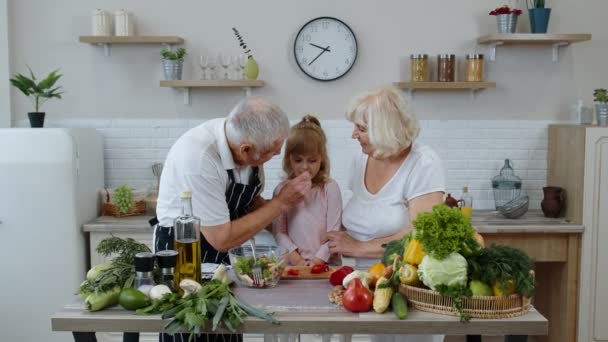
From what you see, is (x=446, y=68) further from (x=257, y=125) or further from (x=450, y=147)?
(x=257, y=125)

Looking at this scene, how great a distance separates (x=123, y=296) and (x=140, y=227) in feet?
7.06

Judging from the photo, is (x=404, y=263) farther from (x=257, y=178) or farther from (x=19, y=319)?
(x=19, y=319)

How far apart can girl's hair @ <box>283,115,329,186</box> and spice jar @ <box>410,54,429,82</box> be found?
183 centimetres

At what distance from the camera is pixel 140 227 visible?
13.9 feet

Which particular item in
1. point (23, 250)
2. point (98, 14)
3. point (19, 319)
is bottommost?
point (19, 319)

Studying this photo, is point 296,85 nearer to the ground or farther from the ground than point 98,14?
nearer to the ground

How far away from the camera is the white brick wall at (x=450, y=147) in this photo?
4.89 meters

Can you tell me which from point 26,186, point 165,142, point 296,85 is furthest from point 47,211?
point 296,85

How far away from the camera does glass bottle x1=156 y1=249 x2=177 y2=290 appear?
2.22m

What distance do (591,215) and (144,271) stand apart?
10.3ft

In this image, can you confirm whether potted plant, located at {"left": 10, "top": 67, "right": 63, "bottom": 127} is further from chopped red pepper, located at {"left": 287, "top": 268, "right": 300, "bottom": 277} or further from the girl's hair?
chopped red pepper, located at {"left": 287, "top": 268, "right": 300, "bottom": 277}

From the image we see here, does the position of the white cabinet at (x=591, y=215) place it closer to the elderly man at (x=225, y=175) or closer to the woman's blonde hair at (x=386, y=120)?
the woman's blonde hair at (x=386, y=120)

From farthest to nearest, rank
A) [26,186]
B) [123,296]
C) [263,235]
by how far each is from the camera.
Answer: [26,186]
[263,235]
[123,296]

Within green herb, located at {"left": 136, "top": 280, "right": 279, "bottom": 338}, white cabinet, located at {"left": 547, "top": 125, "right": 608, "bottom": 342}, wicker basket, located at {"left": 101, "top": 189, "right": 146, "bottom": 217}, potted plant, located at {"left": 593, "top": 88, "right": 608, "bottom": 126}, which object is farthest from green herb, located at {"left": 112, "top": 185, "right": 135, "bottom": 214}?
potted plant, located at {"left": 593, "top": 88, "right": 608, "bottom": 126}
